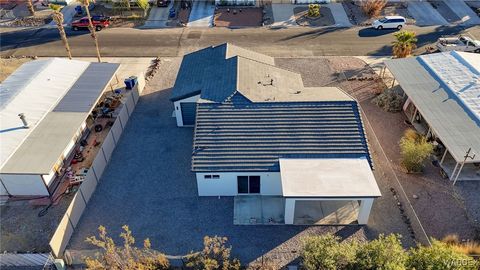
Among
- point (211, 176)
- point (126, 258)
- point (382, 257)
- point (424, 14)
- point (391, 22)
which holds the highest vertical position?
point (391, 22)

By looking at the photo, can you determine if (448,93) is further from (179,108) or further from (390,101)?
(179,108)

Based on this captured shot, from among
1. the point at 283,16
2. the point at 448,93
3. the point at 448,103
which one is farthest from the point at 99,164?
the point at 283,16

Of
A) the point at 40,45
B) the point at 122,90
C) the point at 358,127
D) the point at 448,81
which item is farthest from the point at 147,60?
the point at 448,81

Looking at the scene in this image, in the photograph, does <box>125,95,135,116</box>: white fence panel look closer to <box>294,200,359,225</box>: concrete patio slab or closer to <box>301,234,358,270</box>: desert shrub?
<box>294,200,359,225</box>: concrete patio slab

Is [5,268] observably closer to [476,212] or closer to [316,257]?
[316,257]

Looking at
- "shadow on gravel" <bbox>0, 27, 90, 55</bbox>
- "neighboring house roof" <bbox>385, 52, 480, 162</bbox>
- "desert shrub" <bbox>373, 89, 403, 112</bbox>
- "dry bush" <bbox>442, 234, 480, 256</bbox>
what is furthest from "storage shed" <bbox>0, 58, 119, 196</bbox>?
"neighboring house roof" <bbox>385, 52, 480, 162</bbox>

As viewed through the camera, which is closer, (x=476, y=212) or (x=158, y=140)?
(x=476, y=212)
